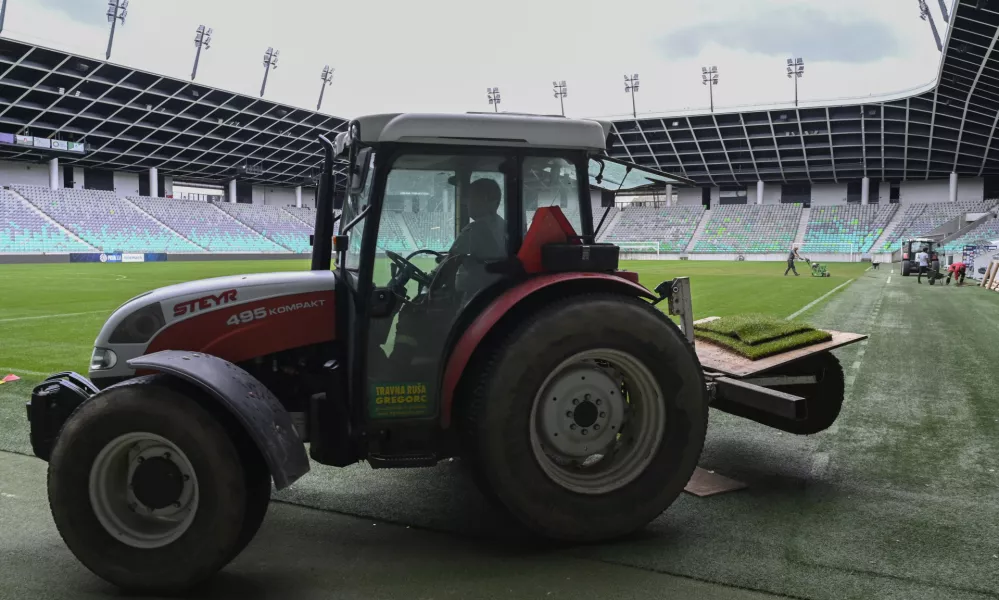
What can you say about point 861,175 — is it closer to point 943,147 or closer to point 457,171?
point 943,147

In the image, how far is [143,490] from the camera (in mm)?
3234

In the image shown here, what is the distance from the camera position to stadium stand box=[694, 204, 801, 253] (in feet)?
220

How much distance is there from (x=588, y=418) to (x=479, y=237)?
1.08 metres

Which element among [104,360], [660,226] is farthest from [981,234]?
[104,360]

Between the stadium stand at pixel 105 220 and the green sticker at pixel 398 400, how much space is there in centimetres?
5575

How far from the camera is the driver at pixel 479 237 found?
3.66 metres

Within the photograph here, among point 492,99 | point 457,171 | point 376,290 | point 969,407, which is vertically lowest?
point 969,407

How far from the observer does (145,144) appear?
197 feet

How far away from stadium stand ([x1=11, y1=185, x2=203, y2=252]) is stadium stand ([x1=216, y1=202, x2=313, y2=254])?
30.5ft

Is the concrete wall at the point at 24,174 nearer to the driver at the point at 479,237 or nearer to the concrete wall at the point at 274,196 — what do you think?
the concrete wall at the point at 274,196

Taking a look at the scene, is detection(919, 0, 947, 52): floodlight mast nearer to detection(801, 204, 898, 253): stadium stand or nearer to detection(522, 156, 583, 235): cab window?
detection(801, 204, 898, 253): stadium stand

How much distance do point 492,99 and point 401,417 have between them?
80134 mm

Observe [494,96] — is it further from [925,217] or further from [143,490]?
[143,490]

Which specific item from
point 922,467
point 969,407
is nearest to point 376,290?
point 922,467
